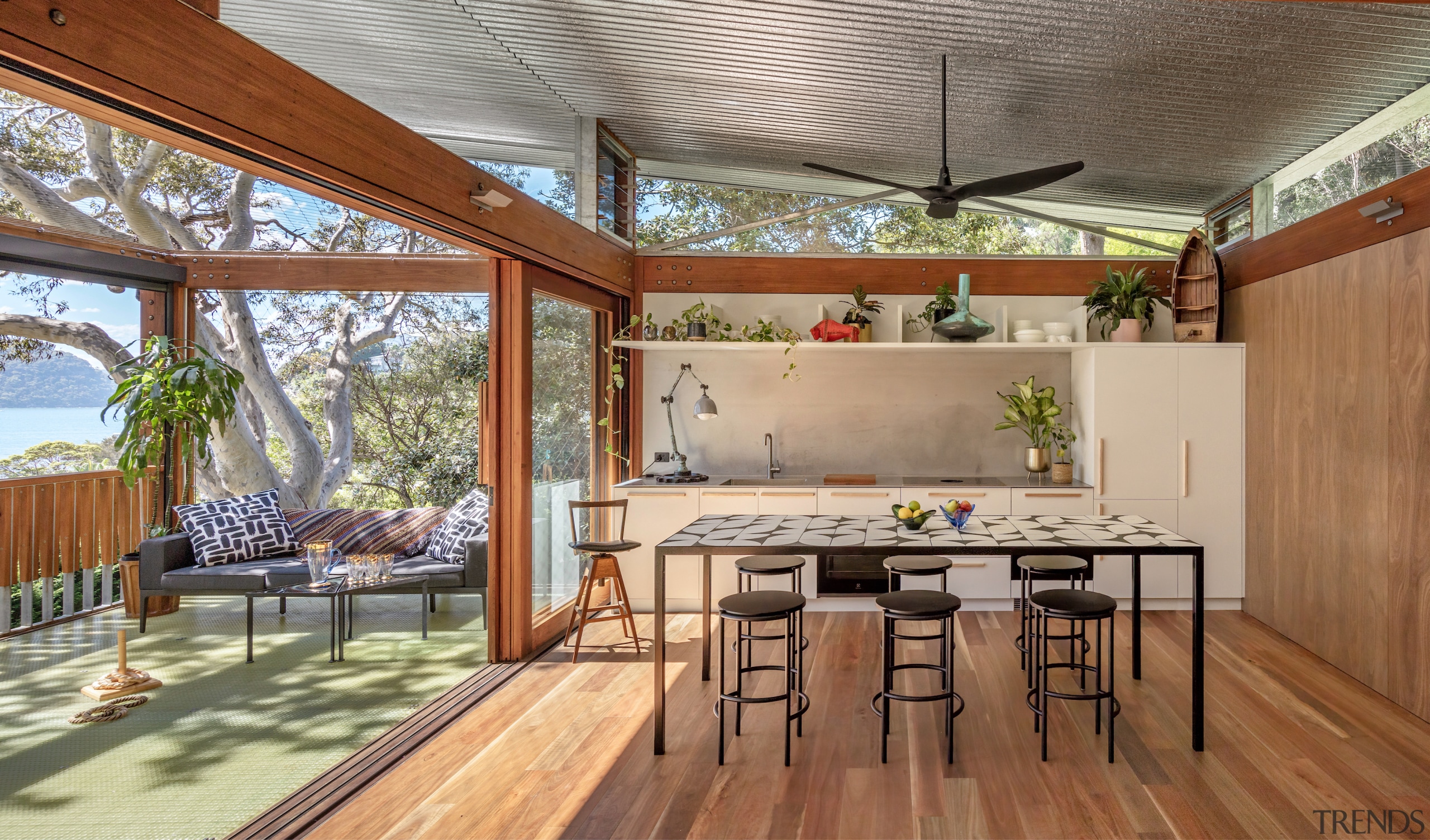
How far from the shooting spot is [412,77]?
3.96 meters

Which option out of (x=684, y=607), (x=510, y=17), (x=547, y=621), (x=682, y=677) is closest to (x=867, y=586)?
(x=684, y=607)

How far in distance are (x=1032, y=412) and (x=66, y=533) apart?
6.78m

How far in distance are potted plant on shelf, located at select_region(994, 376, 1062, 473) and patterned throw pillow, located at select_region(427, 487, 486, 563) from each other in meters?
3.78

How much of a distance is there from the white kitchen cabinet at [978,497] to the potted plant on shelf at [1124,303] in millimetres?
1474

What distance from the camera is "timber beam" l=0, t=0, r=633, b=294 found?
174cm

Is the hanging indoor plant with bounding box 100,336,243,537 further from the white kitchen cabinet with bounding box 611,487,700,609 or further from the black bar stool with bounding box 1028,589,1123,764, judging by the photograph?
the black bar stool with bounding box 1028,589,1123,764

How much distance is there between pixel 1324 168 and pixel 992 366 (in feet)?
7.59

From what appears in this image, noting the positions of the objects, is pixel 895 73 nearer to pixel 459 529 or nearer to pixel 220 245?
pixel 459 529

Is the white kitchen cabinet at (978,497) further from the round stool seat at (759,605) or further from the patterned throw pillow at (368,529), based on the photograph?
the patterned throw pillow at (368,529)

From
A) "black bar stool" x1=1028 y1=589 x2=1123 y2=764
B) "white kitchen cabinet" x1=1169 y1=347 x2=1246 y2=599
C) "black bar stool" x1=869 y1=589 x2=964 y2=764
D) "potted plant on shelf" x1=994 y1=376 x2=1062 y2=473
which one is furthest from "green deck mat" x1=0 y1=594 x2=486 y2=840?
"white kitchen cabinet" x1=1169 y1=347 x2=1246 y2=599

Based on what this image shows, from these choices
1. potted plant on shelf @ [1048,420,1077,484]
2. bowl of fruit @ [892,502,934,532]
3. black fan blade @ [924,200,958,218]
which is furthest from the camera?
potted plant on shelf @ [1048,420,1077,484]

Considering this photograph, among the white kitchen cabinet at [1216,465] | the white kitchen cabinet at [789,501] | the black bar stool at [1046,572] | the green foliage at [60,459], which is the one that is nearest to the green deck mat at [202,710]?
the green foliage at [60,459]

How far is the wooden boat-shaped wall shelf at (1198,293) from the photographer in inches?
203

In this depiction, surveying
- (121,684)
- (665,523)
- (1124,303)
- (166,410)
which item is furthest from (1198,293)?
(166,410)
